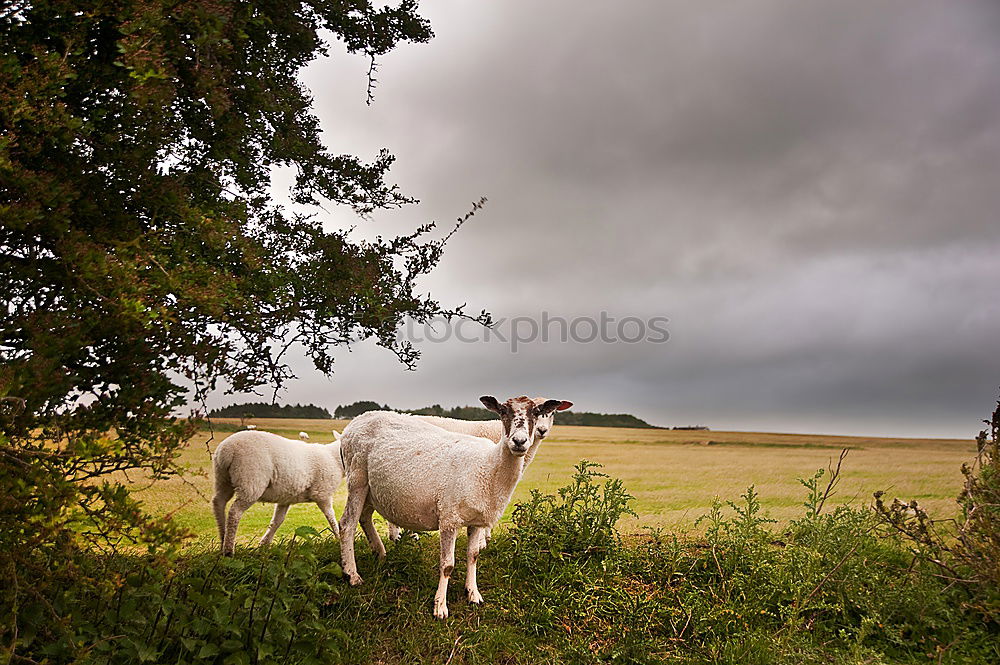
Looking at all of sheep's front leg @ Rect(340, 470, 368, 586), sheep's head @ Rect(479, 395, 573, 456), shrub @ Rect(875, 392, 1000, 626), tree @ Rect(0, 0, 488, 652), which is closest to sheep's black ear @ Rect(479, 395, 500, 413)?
sheep's head @ Rect(479, 395, 573, 456)

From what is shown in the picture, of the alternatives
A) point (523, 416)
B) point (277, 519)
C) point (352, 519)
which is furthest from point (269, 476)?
point (523, 416)

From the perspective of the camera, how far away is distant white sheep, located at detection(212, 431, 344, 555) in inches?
295

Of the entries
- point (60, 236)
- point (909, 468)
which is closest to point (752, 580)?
point (909, 468)

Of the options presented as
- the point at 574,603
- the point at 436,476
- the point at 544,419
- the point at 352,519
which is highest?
the point at 544,419

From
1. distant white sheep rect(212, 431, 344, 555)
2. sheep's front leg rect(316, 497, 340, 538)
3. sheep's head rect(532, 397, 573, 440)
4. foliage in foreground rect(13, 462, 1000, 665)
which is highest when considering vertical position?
sheep's head rect(532, 397, 573, 440)

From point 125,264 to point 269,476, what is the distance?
3.80 meters

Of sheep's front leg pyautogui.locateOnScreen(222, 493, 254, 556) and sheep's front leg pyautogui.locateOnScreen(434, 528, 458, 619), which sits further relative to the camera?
sheep's front leg pyautogui.locateOnScreen(222, 493, 254, 556)

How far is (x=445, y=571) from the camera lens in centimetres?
666

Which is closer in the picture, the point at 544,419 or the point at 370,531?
the point at 544,419

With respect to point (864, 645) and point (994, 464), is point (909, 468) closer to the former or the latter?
point (994, 464)

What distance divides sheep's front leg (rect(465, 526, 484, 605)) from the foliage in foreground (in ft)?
0.37

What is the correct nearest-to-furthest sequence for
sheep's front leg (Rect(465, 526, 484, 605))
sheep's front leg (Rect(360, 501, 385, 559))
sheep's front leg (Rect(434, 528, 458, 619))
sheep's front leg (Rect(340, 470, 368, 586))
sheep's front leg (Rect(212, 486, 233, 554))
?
sheep's front leg (Rect(434, 528, 458, 619))
sheep's front leg (Rect(465, 526, 484, 605))
sheep's front leg (Rect(340, 470, 368, 586))
sheep's front leg (Rect(212, 486, 233, 554))
sheep's front leg (Rect(360, 501, 385, 559))

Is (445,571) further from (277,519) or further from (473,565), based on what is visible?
(277,519)

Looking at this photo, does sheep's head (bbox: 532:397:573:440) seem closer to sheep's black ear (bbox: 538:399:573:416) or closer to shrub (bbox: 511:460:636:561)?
sheep's black ear (bbox: 538:399:573:416)
